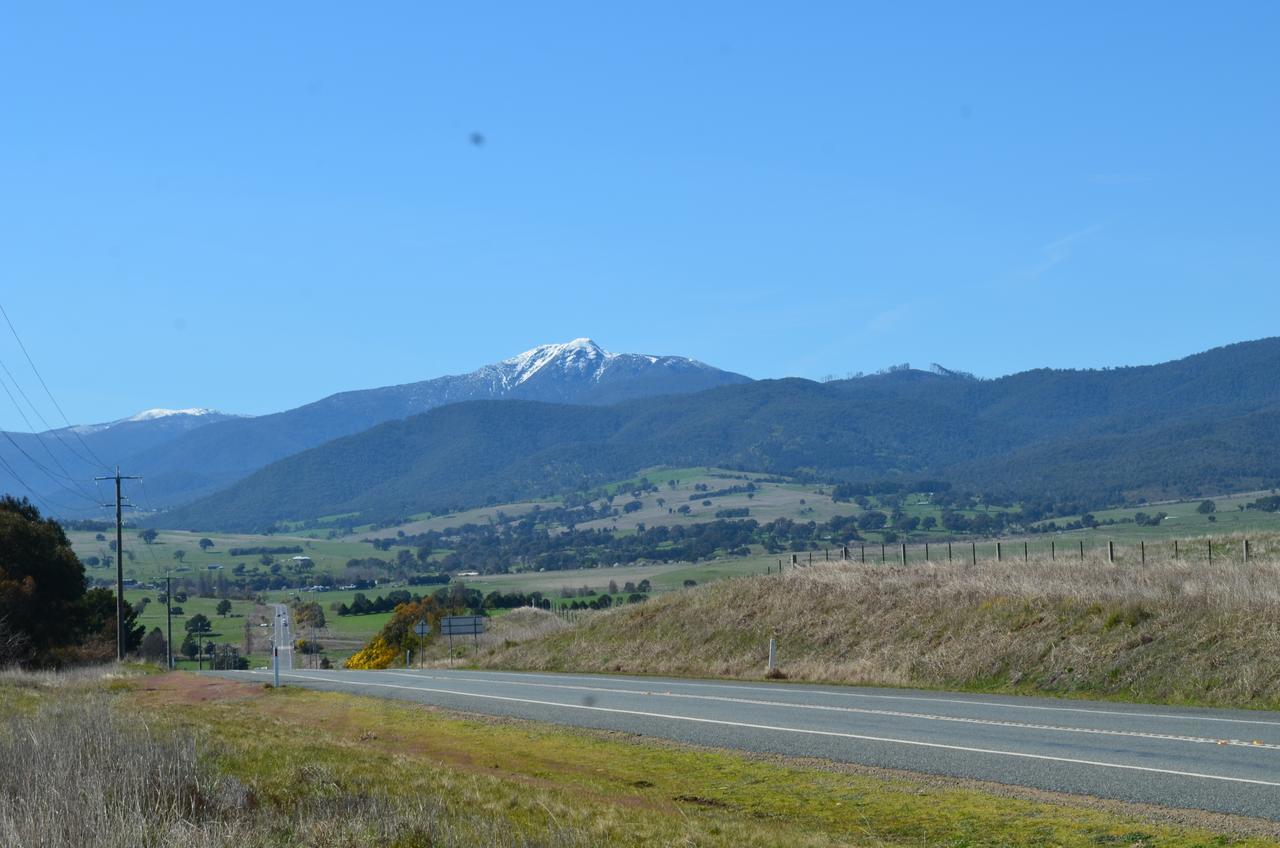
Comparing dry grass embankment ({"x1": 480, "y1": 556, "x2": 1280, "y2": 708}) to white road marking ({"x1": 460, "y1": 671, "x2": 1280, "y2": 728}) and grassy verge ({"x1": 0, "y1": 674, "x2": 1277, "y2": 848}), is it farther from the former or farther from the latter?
grassy verge ({"x1": 0, "y1": 674, "x2": 1277, "y2": 848})

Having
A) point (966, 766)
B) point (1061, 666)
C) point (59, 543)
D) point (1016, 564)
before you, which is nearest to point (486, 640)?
point (59, 543)

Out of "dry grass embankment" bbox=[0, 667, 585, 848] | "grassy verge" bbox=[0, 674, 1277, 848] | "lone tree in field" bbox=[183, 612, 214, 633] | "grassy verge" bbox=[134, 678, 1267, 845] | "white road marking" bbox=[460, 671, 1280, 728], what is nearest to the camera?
"dry grass embankment" bbox=[0, 667, 585, 848]

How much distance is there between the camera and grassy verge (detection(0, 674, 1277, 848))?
10.6 m

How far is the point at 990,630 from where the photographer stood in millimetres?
28438

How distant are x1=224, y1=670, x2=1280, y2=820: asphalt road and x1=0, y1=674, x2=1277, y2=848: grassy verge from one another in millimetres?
770

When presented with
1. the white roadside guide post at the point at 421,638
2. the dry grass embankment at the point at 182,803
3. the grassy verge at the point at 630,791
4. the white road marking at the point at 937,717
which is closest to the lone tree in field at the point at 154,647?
the white roadside guide post at the point at 421,638

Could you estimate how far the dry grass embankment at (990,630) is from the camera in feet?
76.0

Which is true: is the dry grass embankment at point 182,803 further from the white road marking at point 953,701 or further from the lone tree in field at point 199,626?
the lone tree in field at point 199,626

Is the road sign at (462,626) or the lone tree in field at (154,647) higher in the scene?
the road sign at (462,626)

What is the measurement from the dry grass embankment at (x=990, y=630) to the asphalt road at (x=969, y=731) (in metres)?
2.04

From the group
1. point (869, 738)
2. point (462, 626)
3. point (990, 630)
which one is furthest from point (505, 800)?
point (462, 626)

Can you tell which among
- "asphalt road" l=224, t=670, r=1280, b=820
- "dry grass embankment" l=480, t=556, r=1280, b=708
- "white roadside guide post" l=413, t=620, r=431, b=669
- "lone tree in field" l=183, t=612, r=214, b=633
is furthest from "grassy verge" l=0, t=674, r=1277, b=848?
"lone tree in field" l=183, t=612, r=214, b=633

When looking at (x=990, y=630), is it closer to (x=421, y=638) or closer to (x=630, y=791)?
(x=630, y=791)

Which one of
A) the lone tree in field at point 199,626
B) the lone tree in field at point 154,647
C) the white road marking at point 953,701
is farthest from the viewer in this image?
the lone tree in field at point 199,626
